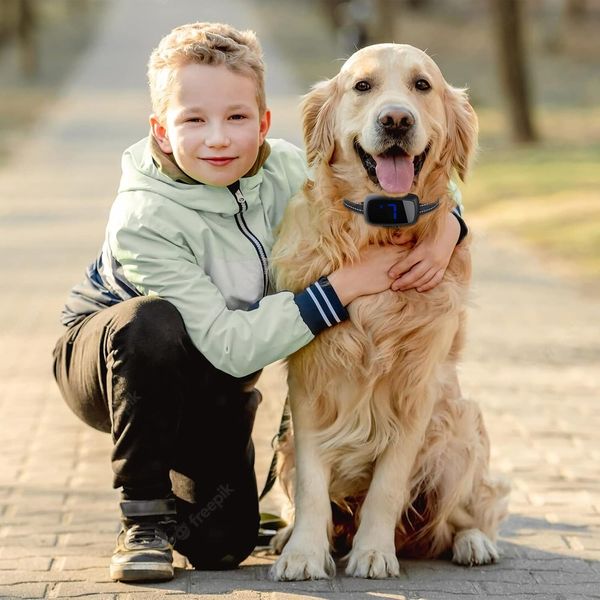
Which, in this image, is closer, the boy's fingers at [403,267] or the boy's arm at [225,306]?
the boy's arm at [225,306]

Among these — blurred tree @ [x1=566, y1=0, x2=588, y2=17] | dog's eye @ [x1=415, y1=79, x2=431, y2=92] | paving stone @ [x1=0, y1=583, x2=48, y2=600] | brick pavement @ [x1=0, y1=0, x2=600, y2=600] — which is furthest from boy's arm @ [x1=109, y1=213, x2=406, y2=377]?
blurred tree @ [x1=566, y1=0, x2=588, y2=17]

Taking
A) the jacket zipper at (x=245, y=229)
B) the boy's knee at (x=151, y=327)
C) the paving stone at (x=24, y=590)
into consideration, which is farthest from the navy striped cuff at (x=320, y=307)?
the paving stone at (x=24, y=590)

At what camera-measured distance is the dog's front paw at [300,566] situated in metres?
4.01

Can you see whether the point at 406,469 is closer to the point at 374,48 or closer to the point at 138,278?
the point at 138,278

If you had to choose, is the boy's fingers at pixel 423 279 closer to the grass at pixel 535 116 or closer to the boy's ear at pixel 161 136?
the boy's ear at pixel 161 136

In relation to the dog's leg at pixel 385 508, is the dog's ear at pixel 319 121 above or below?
above

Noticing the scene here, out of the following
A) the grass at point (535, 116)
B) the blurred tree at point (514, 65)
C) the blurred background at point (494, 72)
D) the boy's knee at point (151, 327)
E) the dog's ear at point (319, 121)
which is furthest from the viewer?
the blurred tree at point (514, 65)

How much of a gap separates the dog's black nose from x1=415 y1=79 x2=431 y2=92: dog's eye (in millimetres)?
191

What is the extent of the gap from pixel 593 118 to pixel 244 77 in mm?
23691

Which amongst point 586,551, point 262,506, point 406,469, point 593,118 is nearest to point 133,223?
point 406,469

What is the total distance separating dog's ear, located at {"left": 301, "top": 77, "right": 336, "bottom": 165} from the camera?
4.13 metres

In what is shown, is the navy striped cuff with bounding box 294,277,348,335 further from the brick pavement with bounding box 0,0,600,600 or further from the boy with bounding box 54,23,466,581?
the brick pavement with bounding box 0,0,600,600

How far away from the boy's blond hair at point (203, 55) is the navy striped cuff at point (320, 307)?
0.66 m

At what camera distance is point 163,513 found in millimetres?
4059
